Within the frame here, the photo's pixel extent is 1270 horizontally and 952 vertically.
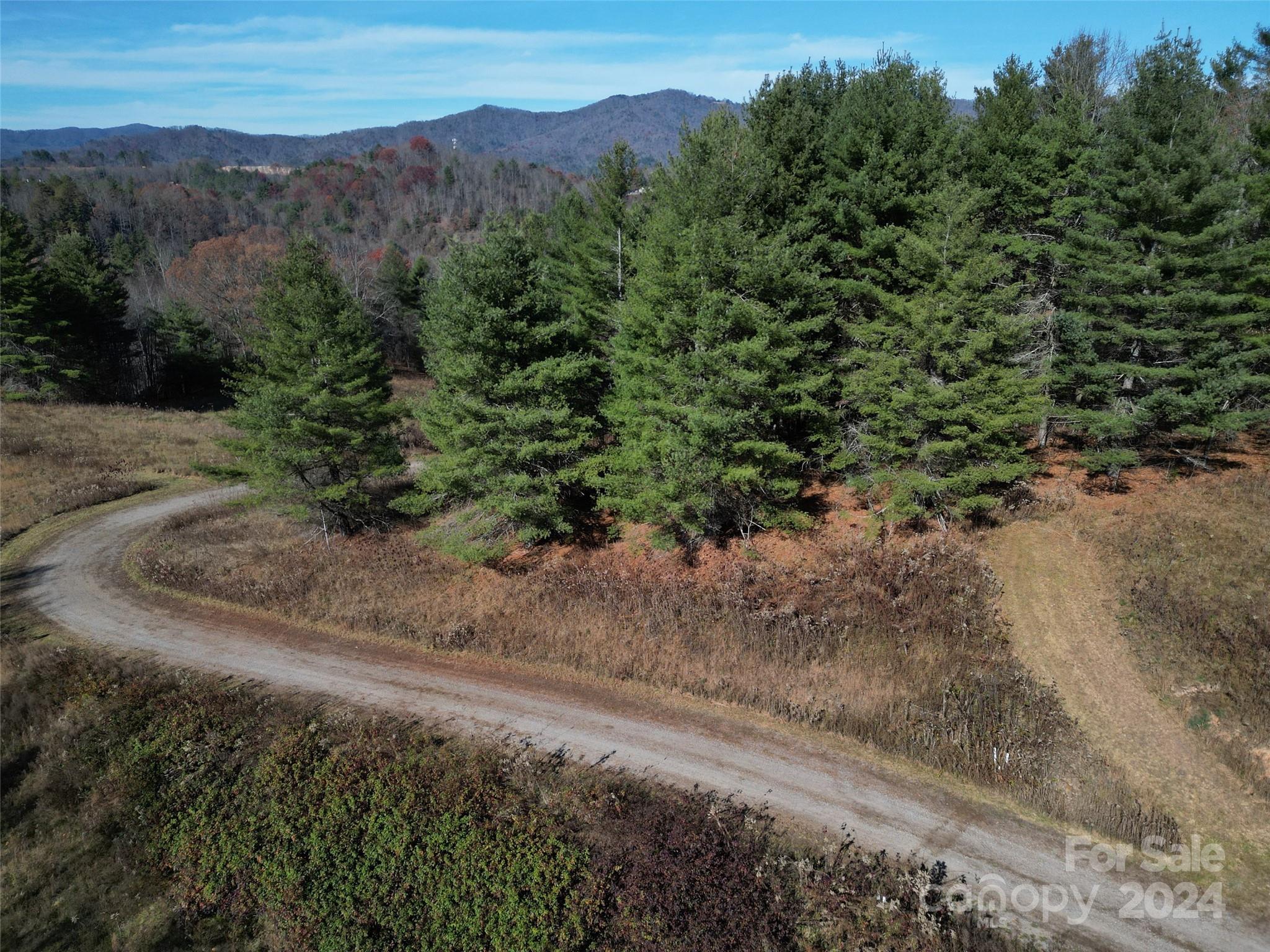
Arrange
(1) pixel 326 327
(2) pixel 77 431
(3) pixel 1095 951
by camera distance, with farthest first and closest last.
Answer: (2) pixel 77 431
(1) pixel 326 327
(3) pixel 1095 951

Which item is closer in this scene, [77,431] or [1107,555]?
[1107,555]

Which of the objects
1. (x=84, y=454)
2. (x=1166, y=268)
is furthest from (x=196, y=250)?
(x=1166, y=268)

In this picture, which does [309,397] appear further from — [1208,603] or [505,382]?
[1208,603]

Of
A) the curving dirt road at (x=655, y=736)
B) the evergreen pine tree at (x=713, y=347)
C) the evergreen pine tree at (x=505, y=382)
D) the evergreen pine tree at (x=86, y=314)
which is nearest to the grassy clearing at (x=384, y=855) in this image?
the curving dirt road at (x=655, y=736)

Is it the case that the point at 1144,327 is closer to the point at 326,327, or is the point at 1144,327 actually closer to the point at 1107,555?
the point at 1107,555

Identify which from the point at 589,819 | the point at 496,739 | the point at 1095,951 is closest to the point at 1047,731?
the point at 1095,951

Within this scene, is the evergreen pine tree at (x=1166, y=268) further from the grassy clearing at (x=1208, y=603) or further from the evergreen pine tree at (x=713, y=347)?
the evergreen pine tree at (x=713, y=347)
